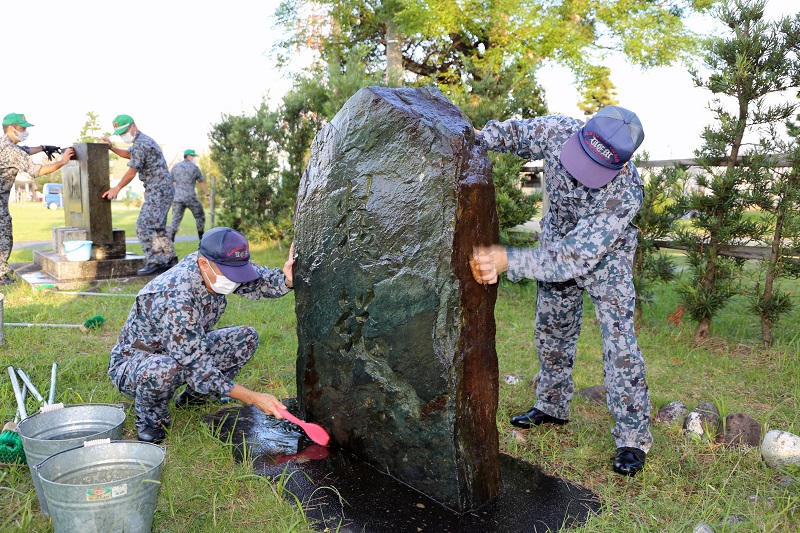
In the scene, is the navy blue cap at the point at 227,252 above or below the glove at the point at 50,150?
below

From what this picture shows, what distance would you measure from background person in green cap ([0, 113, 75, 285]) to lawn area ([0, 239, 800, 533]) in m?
1.46

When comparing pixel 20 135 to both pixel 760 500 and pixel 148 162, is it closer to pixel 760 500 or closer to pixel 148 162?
pixel 148 162

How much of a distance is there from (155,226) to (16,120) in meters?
1.94

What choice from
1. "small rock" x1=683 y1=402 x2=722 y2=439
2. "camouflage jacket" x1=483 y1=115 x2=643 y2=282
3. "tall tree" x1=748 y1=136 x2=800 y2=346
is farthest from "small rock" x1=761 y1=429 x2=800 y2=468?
"tall tree" x1=748 y1=136 x2=800 y2=346

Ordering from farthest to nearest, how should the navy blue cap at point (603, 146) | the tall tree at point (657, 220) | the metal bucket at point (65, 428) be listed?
the tall tree at point (657, 220) < the navy blue cap at point (603, 146) < the metal bucket at point (65, 428)

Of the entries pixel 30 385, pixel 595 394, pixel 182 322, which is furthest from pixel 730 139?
pixel 30 385

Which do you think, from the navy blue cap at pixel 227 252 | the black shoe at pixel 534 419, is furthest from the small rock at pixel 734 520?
the navy blue cap at pixel 227 252

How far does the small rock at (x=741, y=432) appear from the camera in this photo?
3.13m

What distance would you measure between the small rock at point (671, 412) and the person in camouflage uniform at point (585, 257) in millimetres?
558

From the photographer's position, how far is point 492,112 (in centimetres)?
730

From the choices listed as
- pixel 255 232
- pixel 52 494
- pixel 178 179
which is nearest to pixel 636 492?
pixel 52 494

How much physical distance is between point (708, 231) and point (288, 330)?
3.71 meters

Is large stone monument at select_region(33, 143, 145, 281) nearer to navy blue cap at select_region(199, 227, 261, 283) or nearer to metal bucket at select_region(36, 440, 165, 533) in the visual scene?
navy blue cap at select_region(199, 227, 261, 283)

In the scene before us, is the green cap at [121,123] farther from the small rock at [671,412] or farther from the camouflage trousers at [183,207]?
the small rock at [671,412]
